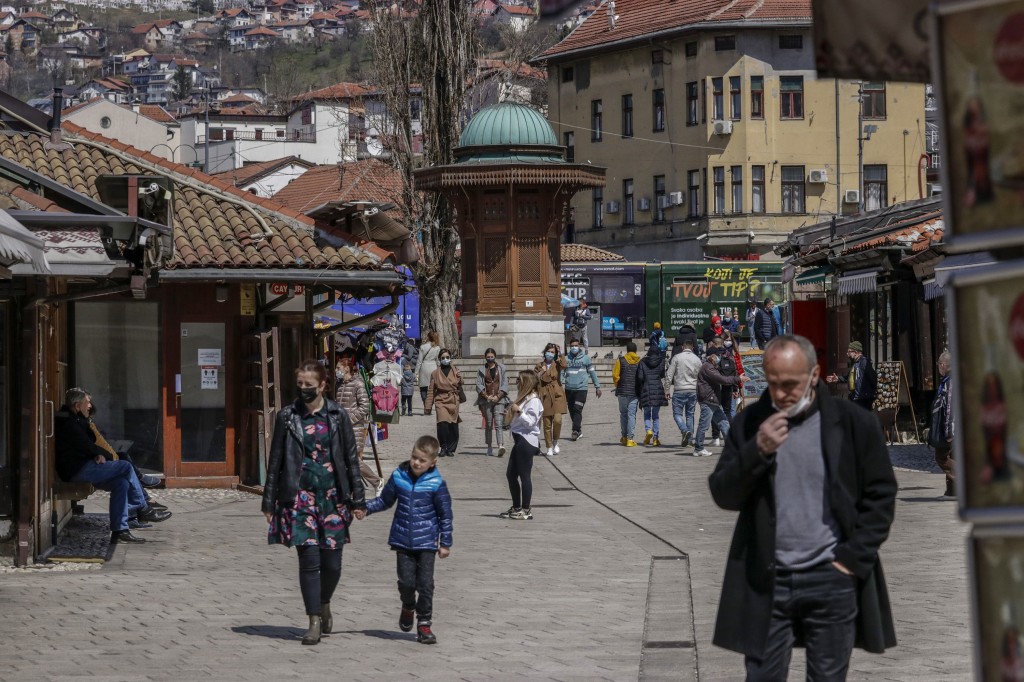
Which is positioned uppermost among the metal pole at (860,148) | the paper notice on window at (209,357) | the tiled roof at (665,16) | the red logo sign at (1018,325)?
the tiled roof at (665,16)

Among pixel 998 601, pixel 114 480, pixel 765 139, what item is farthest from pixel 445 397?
pixel 765 139

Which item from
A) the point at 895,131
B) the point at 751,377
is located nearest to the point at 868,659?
the point at 751,377

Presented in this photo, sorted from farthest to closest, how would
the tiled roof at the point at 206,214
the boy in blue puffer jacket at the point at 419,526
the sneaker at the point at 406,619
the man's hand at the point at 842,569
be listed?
the tiled roof at the point at 206,214
the sneaker at the point at 406,619
the boy in blue puffer jacket at the point at 419,526
the man's hand at the point at 842,569

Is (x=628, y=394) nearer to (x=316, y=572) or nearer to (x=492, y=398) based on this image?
(x=492, y=398)

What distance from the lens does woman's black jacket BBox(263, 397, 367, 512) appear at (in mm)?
9789

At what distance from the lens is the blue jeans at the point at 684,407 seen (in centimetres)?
2627

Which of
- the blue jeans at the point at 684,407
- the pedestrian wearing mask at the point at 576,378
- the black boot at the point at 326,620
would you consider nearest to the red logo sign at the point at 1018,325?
the black boot at the point at 326,620

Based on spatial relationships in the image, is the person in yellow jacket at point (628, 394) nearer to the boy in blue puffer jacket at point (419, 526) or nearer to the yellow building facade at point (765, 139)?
the boy in blue puffer jacket at point (419, 526)

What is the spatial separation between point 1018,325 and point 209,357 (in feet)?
58.5

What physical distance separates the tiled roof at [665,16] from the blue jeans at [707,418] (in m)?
37.2

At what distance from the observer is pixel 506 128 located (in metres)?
42.8

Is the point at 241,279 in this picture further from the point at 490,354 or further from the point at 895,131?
the point at 895,131

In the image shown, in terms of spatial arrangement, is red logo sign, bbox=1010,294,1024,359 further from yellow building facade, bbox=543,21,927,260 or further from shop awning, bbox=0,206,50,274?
yellow building facade, bbox=543,21,927,260

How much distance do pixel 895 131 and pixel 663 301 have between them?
1562 centimetres
